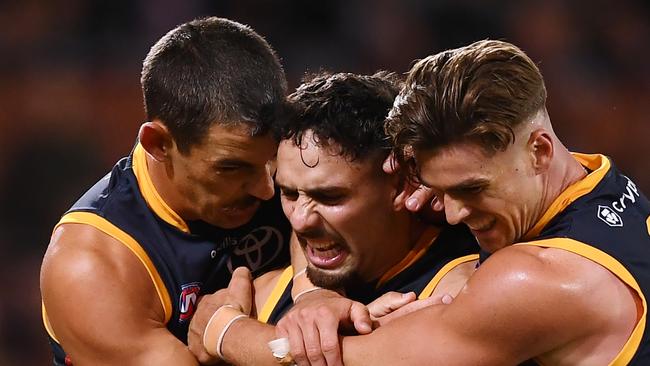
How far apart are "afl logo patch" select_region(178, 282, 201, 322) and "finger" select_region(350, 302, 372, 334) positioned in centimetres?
68

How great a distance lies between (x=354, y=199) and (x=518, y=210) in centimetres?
57

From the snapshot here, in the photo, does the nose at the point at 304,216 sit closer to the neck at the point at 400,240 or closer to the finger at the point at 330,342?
the neck at the point at 400,240

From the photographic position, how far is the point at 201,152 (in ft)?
10.9

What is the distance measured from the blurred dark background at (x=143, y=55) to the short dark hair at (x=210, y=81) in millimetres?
3395

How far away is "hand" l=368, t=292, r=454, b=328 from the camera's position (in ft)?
9.50

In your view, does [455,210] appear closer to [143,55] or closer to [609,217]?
[609,217]

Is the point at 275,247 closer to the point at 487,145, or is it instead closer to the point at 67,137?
the point at 487,145

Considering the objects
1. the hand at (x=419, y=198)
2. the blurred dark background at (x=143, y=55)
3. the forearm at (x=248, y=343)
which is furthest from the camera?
the blurred dark background at (x=143, y=55)

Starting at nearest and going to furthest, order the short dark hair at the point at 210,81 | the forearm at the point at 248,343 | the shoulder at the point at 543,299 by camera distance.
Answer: the shoulder at the point at 543,299, the forearm at the point at 248,343, the short dark hair at the point at 210,81

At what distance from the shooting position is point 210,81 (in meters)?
3.31

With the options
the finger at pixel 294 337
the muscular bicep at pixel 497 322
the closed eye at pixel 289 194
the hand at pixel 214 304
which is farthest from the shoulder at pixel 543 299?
the hand at pixel 214 304

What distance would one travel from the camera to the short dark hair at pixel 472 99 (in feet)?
9.04

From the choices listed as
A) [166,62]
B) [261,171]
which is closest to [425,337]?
[261,171]

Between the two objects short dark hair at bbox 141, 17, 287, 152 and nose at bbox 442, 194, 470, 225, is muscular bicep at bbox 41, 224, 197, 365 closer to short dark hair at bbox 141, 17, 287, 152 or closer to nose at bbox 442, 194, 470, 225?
short dark hair at bbox 141, 17, 287, 152
